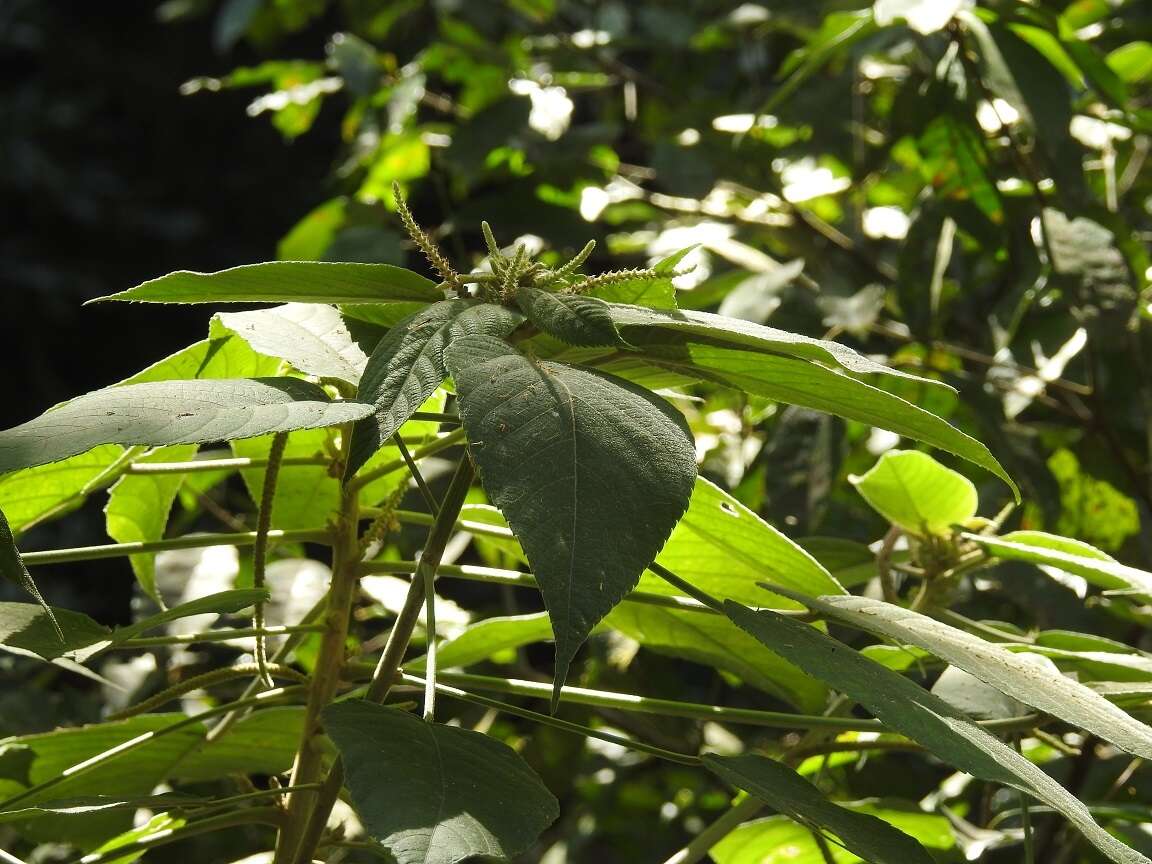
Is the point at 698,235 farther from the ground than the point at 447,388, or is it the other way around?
the point at 447,388

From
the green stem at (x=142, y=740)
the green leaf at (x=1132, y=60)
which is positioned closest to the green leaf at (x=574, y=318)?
the green stem at (x=142, y=740)

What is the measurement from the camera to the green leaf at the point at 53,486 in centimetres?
67

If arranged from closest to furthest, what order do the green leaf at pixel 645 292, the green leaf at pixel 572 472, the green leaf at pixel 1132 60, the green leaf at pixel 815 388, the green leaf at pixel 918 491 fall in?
the green leaf at pixel 572 472 → the green leaf at pixel 815 388 → the green leaf at pixel 645 292 → the green leaf at pixel 918 491 → the green leaf at pixel 1132 60

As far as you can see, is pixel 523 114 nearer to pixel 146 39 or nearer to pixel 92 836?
pixel 92 836

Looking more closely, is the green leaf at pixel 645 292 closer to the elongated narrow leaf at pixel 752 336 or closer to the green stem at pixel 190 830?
the elongated narrow leaf at pixel 752 336

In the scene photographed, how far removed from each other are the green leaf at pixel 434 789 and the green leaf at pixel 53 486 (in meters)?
0.29

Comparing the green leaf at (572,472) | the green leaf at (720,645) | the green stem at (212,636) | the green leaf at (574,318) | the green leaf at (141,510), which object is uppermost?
the green leaf at (574,318)

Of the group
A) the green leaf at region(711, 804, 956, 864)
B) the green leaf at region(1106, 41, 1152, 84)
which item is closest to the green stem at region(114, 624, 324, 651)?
the green leaf at region(711, 804, 956, 864)

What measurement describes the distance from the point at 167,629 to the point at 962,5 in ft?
2.95

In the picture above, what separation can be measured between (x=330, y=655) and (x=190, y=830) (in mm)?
124

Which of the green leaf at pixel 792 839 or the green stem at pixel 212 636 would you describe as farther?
the green leaf at pixel 792 839

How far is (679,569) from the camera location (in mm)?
672

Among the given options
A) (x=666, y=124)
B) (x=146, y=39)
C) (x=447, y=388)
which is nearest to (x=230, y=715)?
(x=447, y=388)

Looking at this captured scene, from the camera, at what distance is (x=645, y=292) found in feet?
1.97
